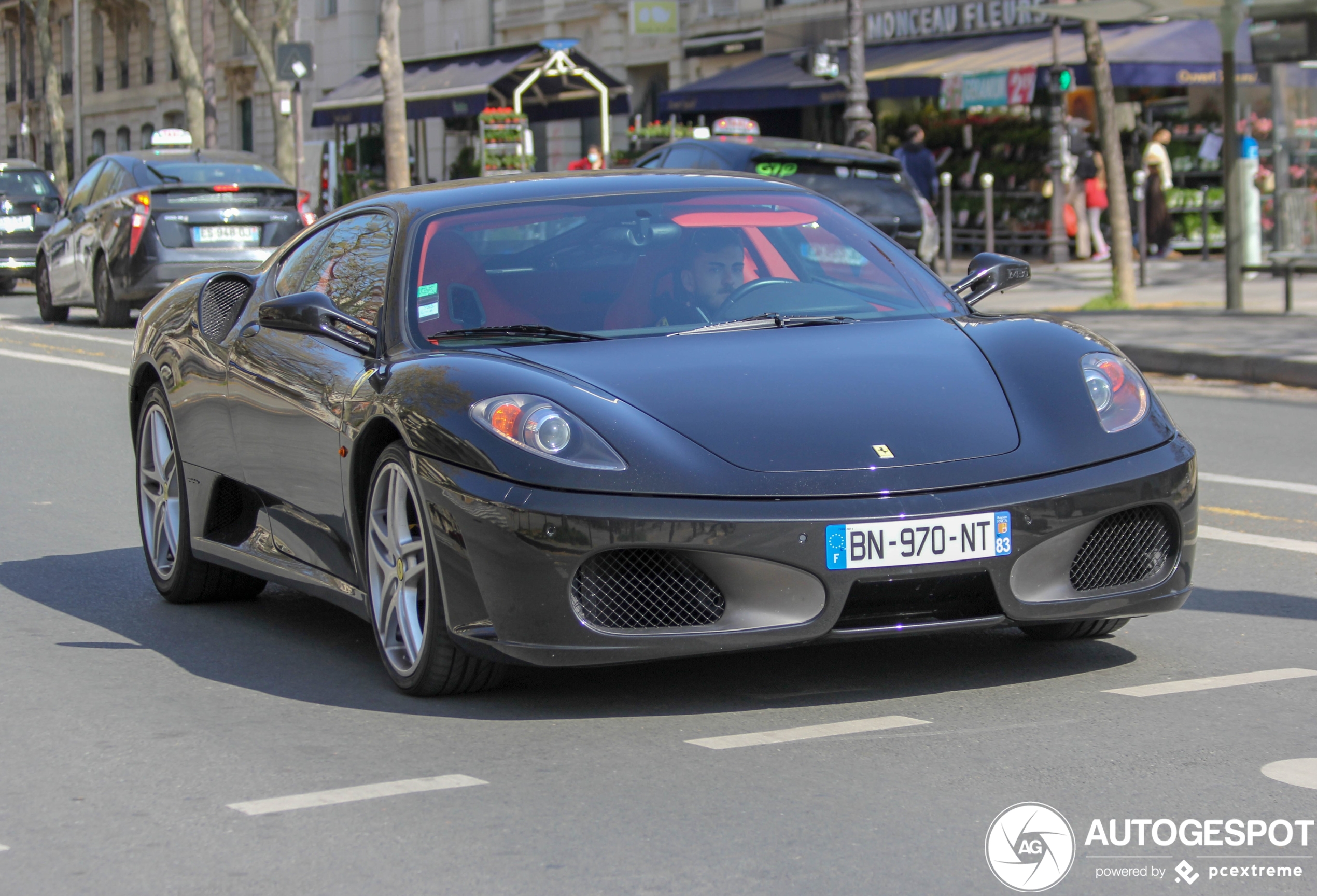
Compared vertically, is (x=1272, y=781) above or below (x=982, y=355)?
below

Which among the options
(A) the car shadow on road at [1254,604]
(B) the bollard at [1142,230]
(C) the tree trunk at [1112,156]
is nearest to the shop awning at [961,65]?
(B) the bollard at [1142,230]

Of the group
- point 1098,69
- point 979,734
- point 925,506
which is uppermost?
point 1098,69

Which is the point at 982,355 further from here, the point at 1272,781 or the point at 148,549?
the point at 148,549

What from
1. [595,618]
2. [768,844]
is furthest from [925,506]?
[768,844]

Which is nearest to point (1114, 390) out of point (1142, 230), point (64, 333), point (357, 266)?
point (357, 266)

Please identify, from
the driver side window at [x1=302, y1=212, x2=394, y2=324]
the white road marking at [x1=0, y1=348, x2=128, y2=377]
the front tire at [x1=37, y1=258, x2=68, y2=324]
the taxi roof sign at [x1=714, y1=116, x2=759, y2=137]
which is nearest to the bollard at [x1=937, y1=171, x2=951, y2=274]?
the taxi roof sign at [x1=714, y1=116, x2=759, y2=137]

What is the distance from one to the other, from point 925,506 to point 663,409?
66 centimetres

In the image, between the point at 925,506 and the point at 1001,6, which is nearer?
the point at 925,506

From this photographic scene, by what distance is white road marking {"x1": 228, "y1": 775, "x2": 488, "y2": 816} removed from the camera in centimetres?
399

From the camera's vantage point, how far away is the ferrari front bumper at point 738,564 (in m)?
4.43

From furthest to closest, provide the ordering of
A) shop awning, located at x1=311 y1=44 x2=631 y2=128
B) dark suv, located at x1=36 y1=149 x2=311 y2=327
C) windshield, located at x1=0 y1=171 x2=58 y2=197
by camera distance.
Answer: shop awning, located at x1=311 y1=44 x2=631 y2=128 → windshield, located at x1=0 y1=171 x2=58 y2=197 → dark suv, located at x1=36 y1=149 x2=311 y2=327

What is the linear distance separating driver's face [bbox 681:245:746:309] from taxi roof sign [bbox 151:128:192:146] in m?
17.6

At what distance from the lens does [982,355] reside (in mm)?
5086

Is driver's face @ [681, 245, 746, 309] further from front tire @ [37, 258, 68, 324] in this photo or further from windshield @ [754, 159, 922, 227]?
front tire @ [37, 258, 68, 324]
